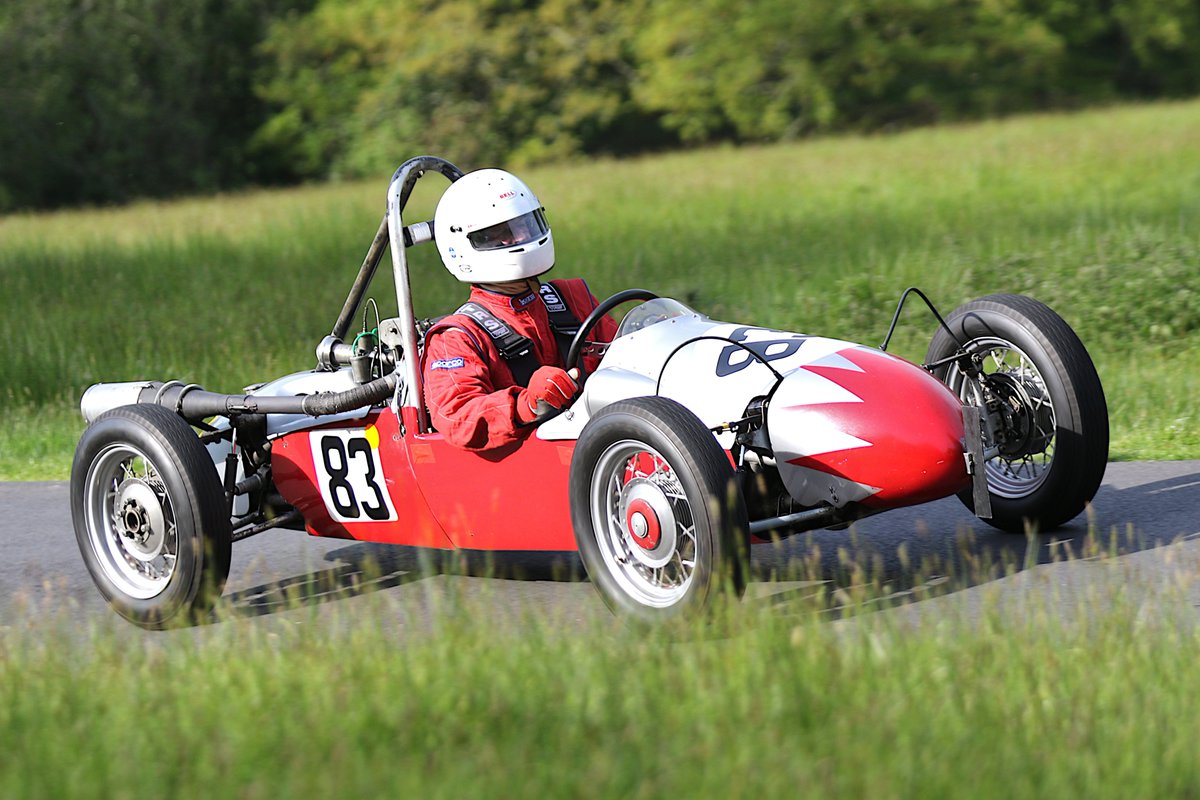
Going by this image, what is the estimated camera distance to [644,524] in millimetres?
5188

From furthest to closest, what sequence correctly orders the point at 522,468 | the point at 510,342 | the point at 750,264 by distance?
1. the point at 750,264
2. the point at 510,342
3. the point at 522,468

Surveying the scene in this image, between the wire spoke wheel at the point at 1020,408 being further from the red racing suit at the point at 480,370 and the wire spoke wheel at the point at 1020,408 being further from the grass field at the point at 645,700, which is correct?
the red racing suit at the point at 480,370

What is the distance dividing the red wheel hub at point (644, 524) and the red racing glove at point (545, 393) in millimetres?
540

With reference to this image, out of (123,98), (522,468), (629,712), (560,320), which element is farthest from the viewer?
(123,98)

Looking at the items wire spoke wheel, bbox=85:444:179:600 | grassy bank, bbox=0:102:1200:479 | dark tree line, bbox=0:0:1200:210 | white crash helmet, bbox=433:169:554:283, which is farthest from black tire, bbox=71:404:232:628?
dark tree line, bbox=0:0:1200:210

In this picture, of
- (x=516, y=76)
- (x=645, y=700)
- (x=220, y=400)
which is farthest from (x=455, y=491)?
(x=516, y=76)

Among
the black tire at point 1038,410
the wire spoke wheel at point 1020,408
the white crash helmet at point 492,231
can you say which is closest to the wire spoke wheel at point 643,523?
the white crash helmet at point 492,231

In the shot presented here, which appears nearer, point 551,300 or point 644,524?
point 644,524

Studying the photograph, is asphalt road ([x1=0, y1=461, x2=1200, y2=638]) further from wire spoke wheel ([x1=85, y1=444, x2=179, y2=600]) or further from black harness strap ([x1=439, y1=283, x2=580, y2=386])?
black harness strap ([x1=439, y1=283, x2=580, y2=386])

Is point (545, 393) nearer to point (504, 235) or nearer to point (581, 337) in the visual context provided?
point (581, 337)

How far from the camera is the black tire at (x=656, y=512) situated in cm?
485

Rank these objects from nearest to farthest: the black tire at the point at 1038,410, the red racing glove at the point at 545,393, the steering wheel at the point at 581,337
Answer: the red racing glove at the point at 545,393 < the steering wheel at the point at 581,337 < the black tire at the point at 1038,410

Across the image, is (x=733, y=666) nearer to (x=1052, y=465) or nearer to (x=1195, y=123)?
(x=1052, y=465)

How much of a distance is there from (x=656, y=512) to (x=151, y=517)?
2099 millimetres
